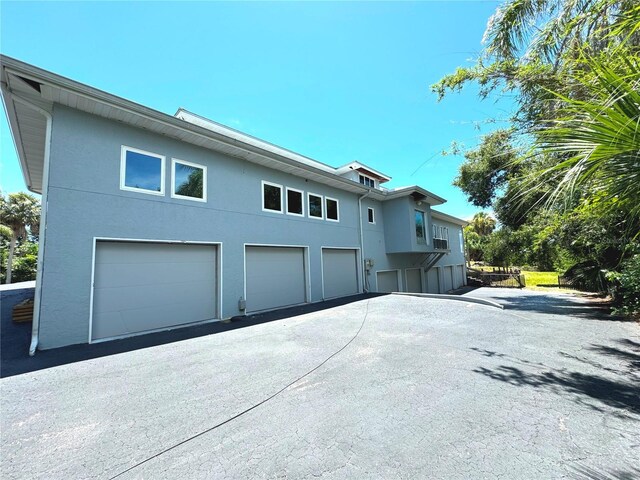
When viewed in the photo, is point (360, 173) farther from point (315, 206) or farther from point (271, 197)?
point (271, 197)

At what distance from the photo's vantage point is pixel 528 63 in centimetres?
420

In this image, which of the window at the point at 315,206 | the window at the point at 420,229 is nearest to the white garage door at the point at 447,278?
the window at the point at 420,229

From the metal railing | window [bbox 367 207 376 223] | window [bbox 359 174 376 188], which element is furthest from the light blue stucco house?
the metal railing

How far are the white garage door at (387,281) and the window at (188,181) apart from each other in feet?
31.1

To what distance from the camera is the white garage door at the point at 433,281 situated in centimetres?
1815

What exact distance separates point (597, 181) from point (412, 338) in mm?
4069

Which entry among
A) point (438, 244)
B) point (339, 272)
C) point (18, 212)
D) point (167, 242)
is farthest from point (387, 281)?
point (18, 212)

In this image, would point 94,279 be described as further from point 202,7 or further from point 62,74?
point 202,7

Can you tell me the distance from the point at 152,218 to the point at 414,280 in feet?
48.6

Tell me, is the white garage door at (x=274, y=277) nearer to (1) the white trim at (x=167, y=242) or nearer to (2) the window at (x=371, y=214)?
(1) the white trim at (x=167, y=242)

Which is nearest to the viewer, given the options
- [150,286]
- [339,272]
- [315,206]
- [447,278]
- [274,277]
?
[150,286]

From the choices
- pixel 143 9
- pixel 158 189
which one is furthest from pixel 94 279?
pixel 143 9

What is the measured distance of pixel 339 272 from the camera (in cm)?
1173

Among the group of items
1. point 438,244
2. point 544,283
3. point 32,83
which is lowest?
point 544,283
